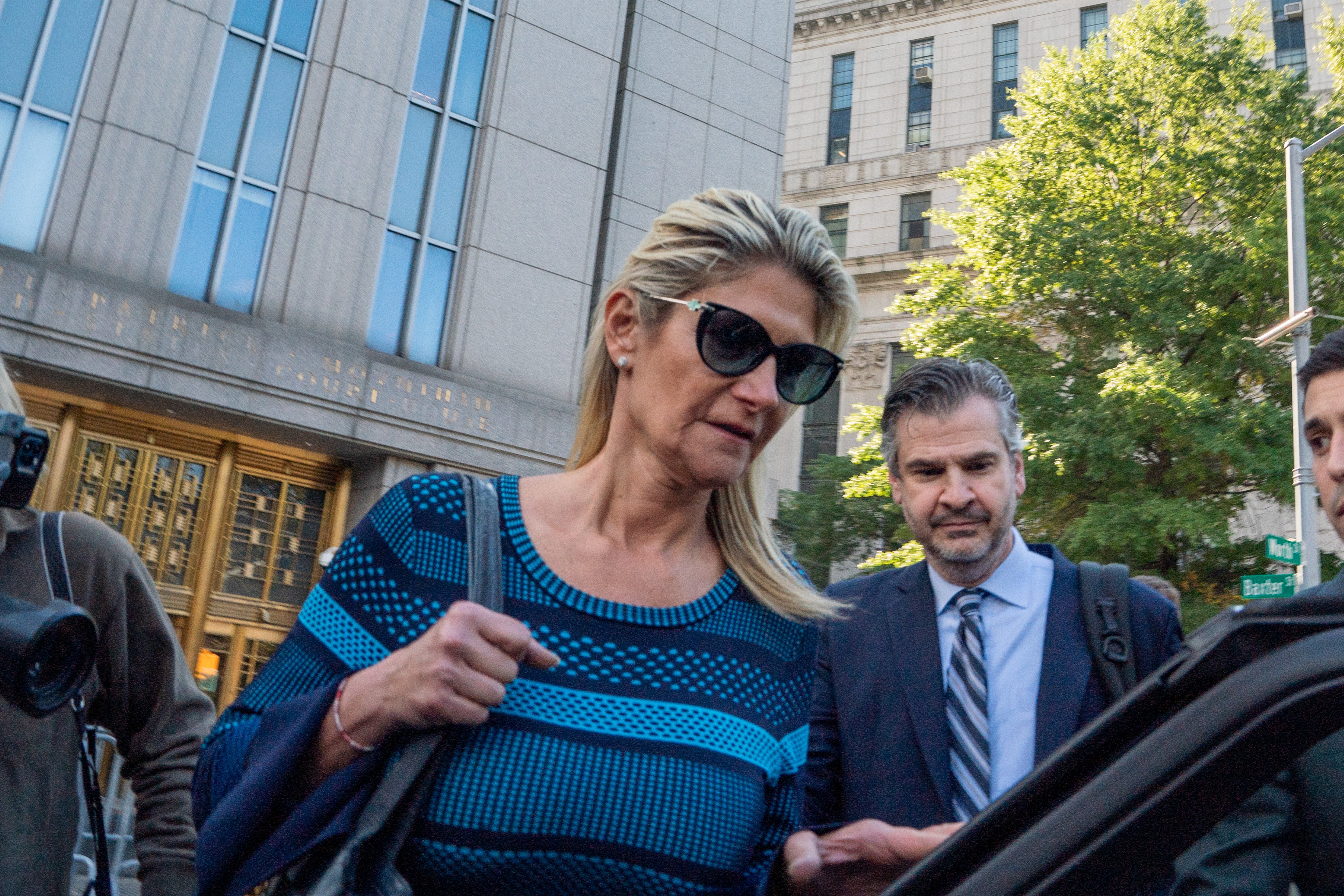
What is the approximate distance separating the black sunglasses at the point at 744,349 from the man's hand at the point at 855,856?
0.71 m

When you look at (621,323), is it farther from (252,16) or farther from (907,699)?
(252,16)

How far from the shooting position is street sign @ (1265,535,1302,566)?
11898mm

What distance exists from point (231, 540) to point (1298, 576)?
508 inches

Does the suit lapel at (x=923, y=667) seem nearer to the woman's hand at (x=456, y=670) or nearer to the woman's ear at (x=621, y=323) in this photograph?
the woman's ear at (x=621, y=323)

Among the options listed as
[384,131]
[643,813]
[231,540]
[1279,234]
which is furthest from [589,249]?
[643,813]

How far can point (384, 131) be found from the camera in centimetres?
1303

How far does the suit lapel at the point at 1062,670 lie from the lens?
8.45 ft

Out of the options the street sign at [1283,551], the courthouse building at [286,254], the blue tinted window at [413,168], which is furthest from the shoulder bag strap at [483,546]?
the blue tinted window at [413,168]

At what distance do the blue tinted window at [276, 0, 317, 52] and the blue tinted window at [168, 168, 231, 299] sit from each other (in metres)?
1.85

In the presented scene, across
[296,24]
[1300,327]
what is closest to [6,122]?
[296,24]

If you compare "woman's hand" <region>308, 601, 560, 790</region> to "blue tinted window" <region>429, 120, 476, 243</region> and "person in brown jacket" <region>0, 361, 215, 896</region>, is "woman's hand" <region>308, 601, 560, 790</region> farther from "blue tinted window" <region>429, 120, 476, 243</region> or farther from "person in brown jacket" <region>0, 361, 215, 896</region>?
"blue tinted window" <region>429, 120, 476, 243</region>

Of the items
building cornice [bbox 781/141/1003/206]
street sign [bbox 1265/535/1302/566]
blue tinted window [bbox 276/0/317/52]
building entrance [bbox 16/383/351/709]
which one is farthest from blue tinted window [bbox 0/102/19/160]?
building cornice [bbox 781/141/1003/206]

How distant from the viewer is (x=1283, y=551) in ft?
39.3

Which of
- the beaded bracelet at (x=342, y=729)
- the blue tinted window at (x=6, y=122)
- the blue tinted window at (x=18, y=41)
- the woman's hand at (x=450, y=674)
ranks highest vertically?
the blue tinted window at (x=18, y=41)
